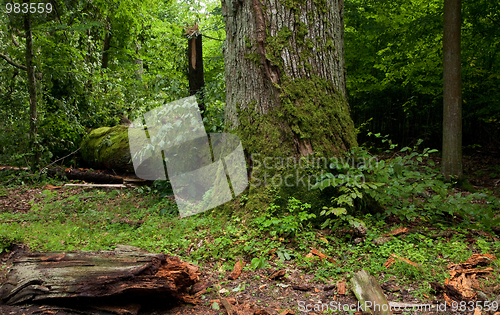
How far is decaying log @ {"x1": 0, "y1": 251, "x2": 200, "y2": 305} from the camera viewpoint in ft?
7.18

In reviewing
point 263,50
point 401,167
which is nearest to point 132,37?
point 263,50

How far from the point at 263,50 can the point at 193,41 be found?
156 inches

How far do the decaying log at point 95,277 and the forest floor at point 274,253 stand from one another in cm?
11

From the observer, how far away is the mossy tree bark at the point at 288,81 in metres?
3.69

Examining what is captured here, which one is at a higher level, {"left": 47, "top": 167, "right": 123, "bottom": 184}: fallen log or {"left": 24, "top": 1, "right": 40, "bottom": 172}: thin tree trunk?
{"left": 24, "top": 1, "right": 40, "bottom": 172}: thin tree trunk

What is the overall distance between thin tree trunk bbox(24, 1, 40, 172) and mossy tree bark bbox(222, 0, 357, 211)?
5694 mm

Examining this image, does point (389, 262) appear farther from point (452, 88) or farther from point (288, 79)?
point (452, 88)

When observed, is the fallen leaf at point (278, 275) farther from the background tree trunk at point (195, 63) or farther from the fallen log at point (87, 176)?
the fallen log at point (87, 176)

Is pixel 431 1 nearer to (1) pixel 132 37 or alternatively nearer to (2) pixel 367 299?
(2) pixel 367 299

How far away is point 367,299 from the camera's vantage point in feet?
7.09

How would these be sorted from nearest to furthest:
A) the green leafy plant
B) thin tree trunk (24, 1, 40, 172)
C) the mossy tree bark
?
the green leafy plant
the mossy tree bark
thin tree trunk (24, 1, 40, 172)

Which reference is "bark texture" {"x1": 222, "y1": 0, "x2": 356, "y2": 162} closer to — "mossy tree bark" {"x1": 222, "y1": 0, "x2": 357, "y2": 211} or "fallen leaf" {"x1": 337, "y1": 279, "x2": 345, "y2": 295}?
"mossy tree bark" {"x1": 222, "y1": 0, "x2": 357, "y2": 211}

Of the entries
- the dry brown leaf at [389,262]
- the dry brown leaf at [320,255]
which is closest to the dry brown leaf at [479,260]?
the dry brown leaf at [389,262]

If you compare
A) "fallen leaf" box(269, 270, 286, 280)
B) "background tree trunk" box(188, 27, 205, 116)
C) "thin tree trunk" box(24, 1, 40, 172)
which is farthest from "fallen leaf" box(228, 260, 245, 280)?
"thin tree trunk" box(24, 1, 40, 172)
